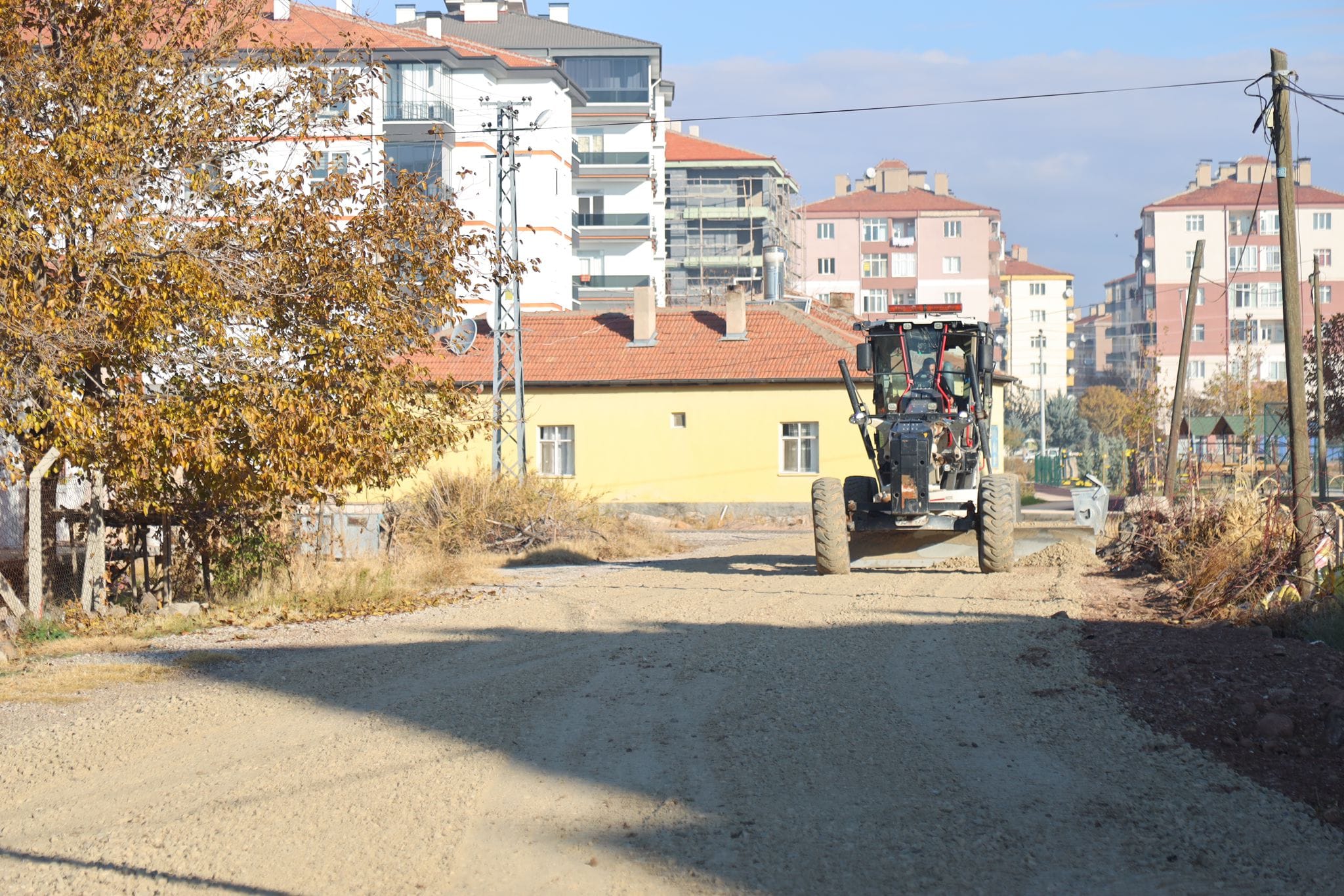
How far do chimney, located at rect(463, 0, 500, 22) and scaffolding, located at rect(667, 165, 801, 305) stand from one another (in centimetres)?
1864

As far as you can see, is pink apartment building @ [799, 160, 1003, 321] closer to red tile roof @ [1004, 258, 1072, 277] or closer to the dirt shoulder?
red tile roof @ [1004, 258, 1072, 277]

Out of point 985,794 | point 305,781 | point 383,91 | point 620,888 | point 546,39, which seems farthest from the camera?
point 546,39

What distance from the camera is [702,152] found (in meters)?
96.2

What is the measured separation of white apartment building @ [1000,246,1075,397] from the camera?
4798 inches

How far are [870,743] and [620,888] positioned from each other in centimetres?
302

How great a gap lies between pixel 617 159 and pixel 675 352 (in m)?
39.5

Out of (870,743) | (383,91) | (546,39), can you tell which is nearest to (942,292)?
(546,39)

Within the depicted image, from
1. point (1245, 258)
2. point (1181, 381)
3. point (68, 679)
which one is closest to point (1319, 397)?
point (1181, 381)

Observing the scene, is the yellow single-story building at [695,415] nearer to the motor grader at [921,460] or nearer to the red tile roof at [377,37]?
the red tile roof at [377,37]

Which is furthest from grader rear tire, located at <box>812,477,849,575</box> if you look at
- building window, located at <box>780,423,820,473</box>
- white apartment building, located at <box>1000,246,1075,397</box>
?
white apartment building, located at <box>1000,246,1075,397</box>

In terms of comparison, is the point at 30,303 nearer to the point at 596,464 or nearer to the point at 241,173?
the point at 241,173

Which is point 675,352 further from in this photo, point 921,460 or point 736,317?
point 921,460

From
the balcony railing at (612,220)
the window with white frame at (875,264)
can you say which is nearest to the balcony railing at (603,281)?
the balcony railing at (612,220)

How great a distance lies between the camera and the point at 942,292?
108062 millimetres
